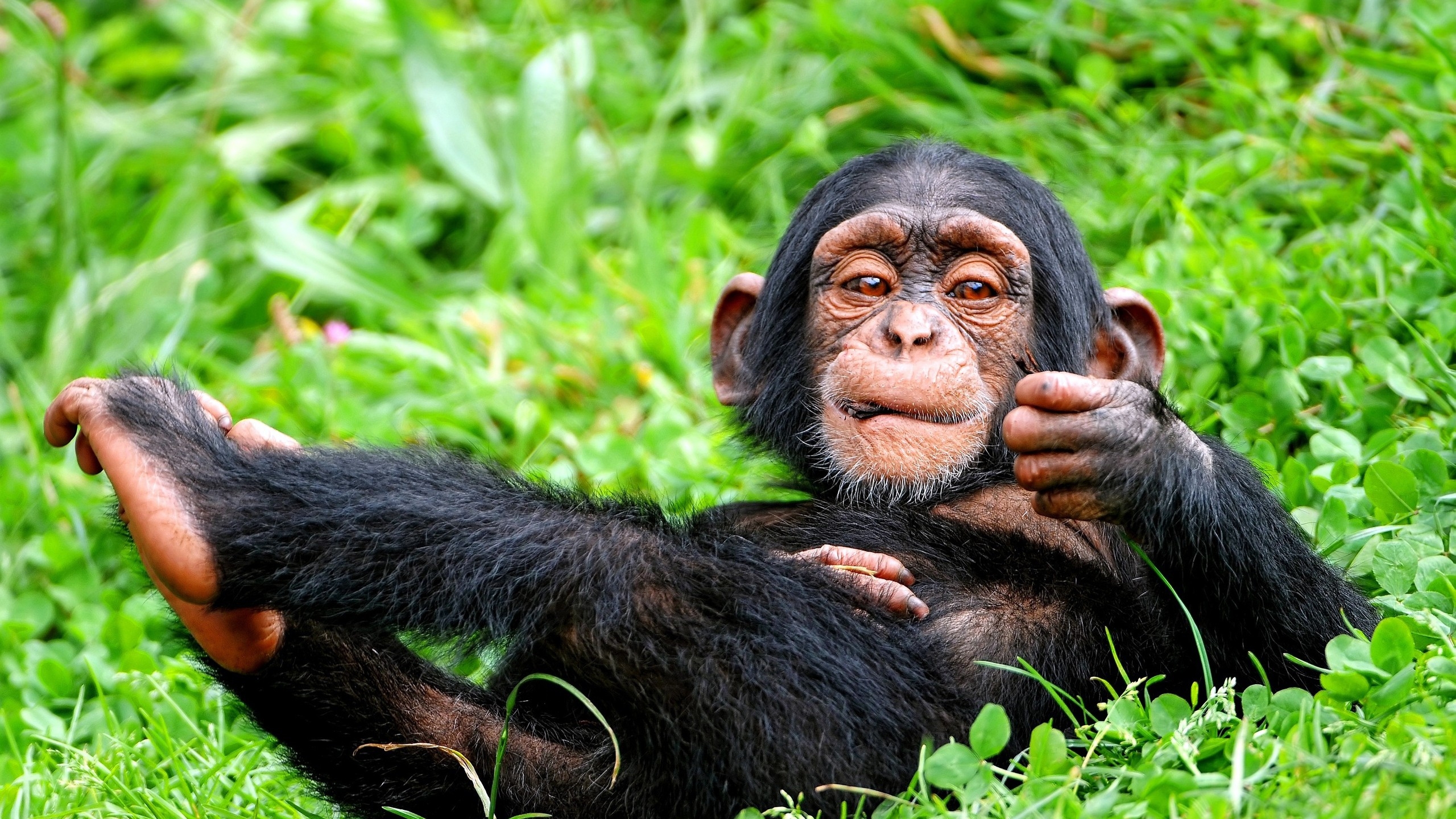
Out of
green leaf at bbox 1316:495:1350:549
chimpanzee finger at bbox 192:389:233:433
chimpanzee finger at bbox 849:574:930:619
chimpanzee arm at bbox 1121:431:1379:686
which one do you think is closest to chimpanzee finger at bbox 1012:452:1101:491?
chimpanzee arm at bbox 1121:431:1379:686

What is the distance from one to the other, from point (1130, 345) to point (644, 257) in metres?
2.64

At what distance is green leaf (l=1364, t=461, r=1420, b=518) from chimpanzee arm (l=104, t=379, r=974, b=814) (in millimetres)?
1285

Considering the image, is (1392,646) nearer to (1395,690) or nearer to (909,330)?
(1395,690)

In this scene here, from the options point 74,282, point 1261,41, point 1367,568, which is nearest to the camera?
point 1367,568

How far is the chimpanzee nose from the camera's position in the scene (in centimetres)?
360

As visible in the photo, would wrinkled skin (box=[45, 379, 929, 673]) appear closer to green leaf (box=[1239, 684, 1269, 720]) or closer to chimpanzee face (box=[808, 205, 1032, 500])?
chimpanzee face (box=[808, 205, 1032, 500])

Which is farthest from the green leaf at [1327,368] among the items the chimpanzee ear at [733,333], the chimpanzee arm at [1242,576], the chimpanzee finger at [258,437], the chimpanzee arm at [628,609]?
the chimpanzee finger at [258,437]

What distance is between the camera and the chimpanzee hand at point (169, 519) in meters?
3.02

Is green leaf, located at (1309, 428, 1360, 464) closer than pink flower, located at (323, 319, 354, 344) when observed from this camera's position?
Yes

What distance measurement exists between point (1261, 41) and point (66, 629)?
16.1ft

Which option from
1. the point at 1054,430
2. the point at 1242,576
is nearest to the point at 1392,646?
the point at 1242,576

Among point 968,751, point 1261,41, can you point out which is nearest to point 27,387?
point 968,751

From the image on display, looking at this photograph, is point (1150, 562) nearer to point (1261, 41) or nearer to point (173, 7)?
point (1261, 41)

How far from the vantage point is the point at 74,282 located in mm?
6816
